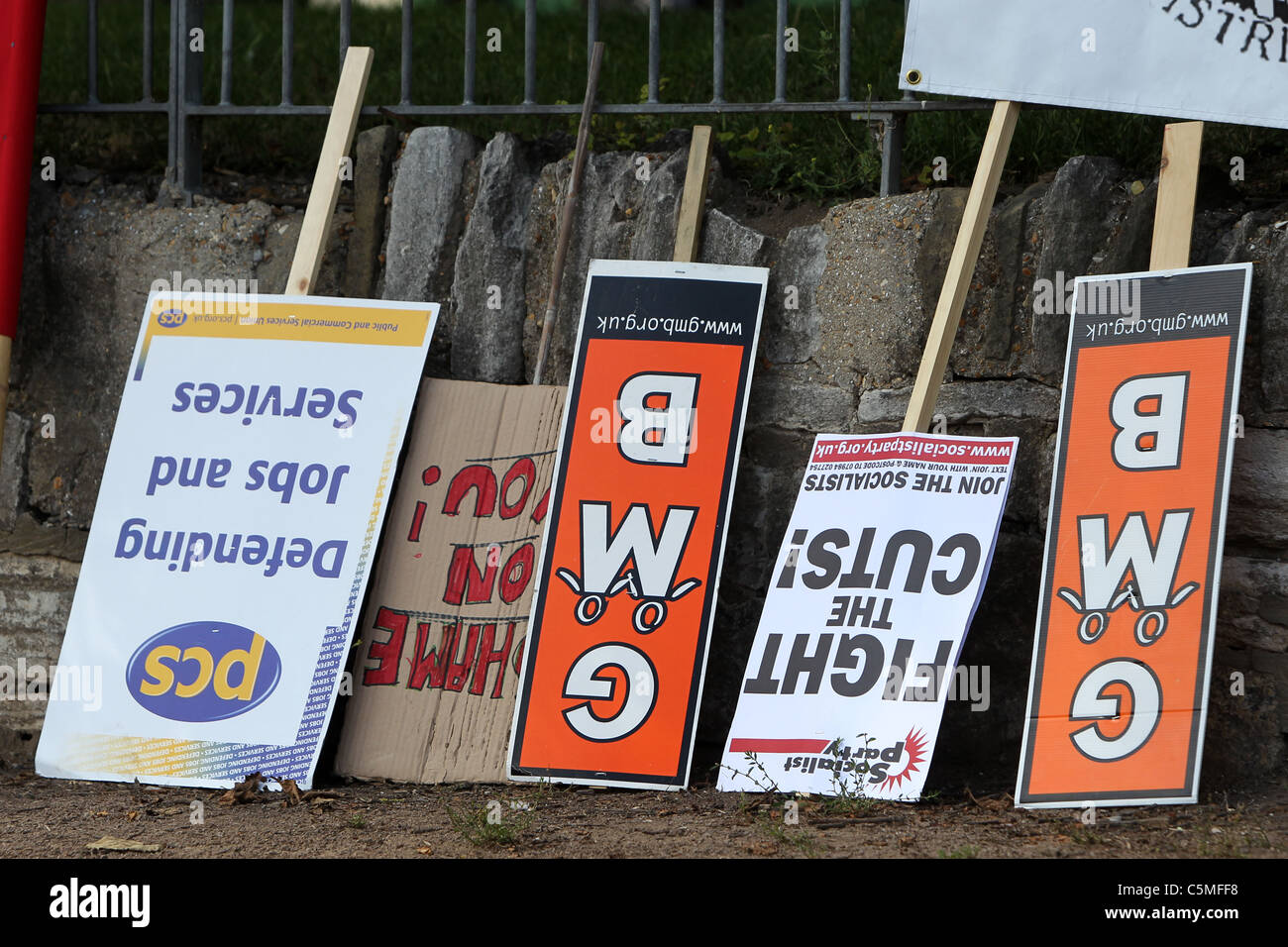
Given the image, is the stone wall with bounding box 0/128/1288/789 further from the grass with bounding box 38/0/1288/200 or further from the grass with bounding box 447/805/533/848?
the grass with bounding box 447/805/533/848

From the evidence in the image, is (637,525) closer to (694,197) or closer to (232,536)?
(694,197)

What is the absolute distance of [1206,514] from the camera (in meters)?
2.60

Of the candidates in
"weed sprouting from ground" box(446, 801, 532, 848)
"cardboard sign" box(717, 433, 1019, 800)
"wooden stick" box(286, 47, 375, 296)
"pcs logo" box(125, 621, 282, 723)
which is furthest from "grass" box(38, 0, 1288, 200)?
"weed sprouting from ground" box(446, 801, 532, 848)

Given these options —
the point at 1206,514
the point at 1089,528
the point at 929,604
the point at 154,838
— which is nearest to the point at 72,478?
the point at 154,838

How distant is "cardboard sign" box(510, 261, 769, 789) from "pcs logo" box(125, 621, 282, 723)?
614 mm

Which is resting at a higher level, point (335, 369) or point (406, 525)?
point (335, 369)

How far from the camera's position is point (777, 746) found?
2.77 meters

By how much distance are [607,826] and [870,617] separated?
0.70 meters

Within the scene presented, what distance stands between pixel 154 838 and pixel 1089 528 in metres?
1.98

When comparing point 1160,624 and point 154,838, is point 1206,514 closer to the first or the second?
point 1160,624

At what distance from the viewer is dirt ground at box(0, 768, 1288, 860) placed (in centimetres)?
237

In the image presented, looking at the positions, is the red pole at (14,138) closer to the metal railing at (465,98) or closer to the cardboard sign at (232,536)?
the metal railing at (465,98)

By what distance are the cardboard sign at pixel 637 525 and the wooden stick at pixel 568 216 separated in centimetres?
11

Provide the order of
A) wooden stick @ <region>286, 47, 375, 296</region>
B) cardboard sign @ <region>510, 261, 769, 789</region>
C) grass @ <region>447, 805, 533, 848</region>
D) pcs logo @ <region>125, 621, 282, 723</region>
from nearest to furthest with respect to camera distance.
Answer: grass @ <region>447, 805, 533, 848</region> < cardboard sign @ <region>510, 261, 769, 789</region> < pcs logo @ <region>125, 621, 282, 723</region> < wooden stick @ <region>286, 47, 375, 296</region>
